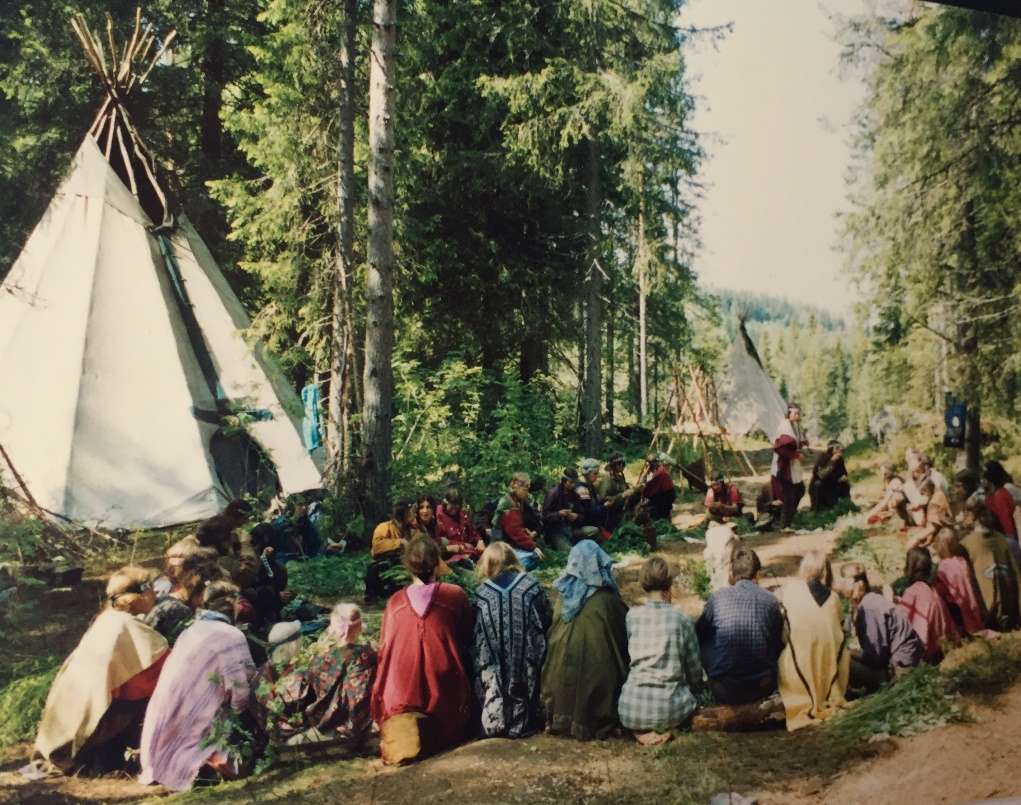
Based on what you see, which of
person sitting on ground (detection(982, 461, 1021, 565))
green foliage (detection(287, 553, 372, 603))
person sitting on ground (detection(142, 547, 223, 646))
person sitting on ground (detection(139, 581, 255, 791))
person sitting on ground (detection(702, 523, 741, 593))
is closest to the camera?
person sitting on ground (detection(139, 581, 255, 791))

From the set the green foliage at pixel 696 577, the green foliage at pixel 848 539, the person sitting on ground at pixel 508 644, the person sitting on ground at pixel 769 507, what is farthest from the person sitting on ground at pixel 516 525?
the green foliage at pixel 848 539

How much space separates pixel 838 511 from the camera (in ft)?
10.3

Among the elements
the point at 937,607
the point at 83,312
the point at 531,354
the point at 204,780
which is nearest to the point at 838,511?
the point at 937,607

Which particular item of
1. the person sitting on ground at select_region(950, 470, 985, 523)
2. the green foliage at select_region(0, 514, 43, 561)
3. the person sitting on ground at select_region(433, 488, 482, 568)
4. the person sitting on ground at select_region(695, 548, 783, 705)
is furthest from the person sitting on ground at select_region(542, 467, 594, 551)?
the green foliage at select_region(0, 514, 43, 561)

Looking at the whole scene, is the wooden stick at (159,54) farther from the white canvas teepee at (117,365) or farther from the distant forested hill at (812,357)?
the distant forested hill at (812,357)

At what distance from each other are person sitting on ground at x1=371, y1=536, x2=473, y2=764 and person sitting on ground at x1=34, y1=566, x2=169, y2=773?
69 cm

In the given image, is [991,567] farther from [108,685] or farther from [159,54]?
[159,54]

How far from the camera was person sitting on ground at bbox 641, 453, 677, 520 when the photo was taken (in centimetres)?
303

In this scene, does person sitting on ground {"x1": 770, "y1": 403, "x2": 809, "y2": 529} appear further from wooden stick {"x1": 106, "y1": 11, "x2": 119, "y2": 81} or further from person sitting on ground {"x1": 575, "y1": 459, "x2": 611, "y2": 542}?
wooden stick {"x1": 106, "y1": 11, "x2": 119, "y2": 81}

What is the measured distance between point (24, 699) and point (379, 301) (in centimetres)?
167

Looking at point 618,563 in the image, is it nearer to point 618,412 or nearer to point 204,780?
point 618,412

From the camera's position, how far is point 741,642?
2.78 metres

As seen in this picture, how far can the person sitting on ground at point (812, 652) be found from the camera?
2783 mm

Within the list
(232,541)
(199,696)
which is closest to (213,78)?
(232,541)
